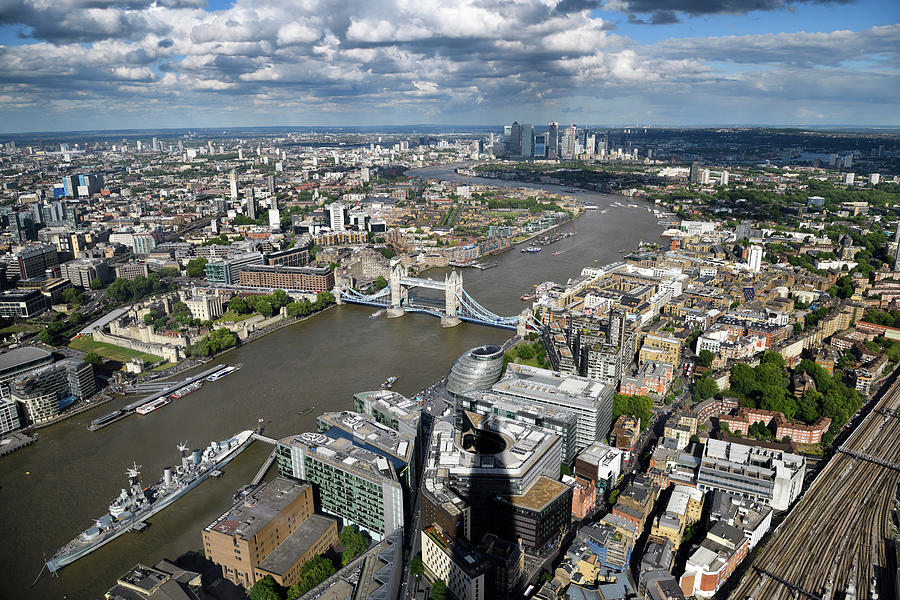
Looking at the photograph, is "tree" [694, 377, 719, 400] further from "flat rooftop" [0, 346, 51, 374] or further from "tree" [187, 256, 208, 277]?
"tree" [187, 256, 208, 277]

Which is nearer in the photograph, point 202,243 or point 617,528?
point 617,528

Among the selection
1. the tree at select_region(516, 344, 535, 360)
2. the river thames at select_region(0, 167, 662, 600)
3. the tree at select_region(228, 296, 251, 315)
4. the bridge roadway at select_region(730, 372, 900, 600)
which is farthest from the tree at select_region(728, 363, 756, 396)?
the tree at select_region(228, 296, 251, 315)

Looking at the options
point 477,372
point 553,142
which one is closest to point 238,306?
point 477,372

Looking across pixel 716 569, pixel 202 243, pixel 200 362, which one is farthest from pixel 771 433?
pixel 202 243

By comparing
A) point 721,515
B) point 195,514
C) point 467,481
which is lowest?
point 195,514

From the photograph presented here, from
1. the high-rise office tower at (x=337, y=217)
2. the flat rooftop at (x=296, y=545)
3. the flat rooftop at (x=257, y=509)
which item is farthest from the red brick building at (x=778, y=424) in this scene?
the high-rise office tower at (x=337, y=217)

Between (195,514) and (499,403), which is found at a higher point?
(499,403)

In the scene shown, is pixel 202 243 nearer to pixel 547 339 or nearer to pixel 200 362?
pixel 200 362
